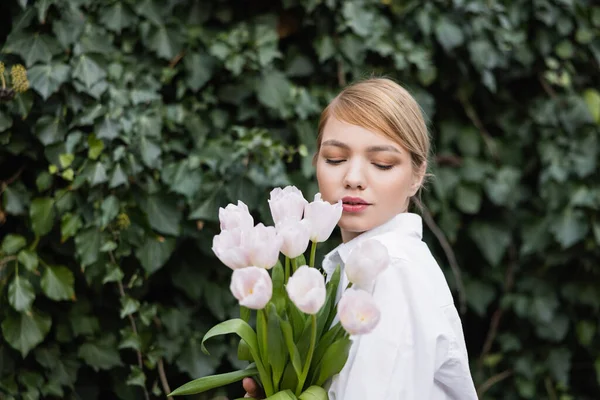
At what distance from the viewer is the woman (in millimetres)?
1352

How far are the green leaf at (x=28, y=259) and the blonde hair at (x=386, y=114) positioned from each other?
101cm

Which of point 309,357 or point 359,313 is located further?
point 309,357

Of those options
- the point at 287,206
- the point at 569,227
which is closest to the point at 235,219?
the point at 287,206

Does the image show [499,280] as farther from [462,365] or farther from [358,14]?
[462,365]

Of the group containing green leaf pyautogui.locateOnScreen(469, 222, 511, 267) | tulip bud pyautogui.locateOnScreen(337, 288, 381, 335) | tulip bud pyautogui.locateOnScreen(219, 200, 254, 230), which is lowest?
green leaf pyautogui.locateOnScreen(469, 222, 511, 267)

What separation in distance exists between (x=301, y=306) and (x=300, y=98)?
1.53m

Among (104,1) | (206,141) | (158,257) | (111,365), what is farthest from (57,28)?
(111,365)

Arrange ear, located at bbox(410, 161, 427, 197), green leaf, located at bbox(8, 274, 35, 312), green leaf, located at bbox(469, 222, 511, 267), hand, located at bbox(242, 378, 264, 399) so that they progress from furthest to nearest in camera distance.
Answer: green leaf, located at bbox(469, 222, 511, 267)
green leaf, located at bbox(8, 274, 35, 312)
ear, located at bbox(410, 161, 427, 197)
hand, located at bbox(242, 378, 264, 399)

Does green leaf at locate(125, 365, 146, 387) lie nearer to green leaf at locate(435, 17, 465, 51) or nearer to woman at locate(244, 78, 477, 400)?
woman at locate(244, 78, 477, 400)

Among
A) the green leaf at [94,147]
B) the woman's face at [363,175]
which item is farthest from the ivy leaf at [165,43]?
the woman's face at [363,175]

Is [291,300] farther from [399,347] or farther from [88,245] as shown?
[88,245]

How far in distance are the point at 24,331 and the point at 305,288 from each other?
49.8 inches

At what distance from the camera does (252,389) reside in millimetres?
1451

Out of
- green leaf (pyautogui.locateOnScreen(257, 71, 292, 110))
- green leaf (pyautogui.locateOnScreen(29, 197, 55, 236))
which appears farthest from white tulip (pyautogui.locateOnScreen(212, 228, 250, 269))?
green leaf (pyautogui.locateOnScreen(257, 71, 292, 110))
